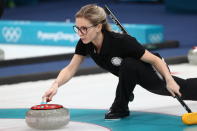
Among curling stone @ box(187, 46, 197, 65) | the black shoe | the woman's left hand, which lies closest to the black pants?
the black shoe

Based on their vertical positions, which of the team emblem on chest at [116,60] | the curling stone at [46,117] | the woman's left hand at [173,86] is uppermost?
the team emblem on chest at [116,60]

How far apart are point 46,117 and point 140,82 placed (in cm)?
81

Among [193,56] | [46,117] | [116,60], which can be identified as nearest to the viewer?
[46,117]

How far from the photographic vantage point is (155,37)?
33.1ft

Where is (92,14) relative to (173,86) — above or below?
above

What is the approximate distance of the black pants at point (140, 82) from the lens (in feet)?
16.6

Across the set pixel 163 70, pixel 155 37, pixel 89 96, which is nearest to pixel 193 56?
pixel 155 37

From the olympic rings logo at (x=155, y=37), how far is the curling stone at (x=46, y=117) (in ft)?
17.4

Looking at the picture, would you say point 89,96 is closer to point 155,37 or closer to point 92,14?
point 92,14

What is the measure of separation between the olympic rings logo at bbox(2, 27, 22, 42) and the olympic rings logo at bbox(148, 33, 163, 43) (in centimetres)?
216

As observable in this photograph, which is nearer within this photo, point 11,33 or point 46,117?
point 46,117

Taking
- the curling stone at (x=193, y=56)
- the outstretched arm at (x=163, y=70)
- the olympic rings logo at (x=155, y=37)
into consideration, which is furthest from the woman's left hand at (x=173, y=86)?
the olympic rings logo at (x=155, y=37)

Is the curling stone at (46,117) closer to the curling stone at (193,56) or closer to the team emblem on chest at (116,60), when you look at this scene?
the team emblem on chest at (116,60)

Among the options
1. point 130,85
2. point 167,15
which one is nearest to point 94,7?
point 130,85
